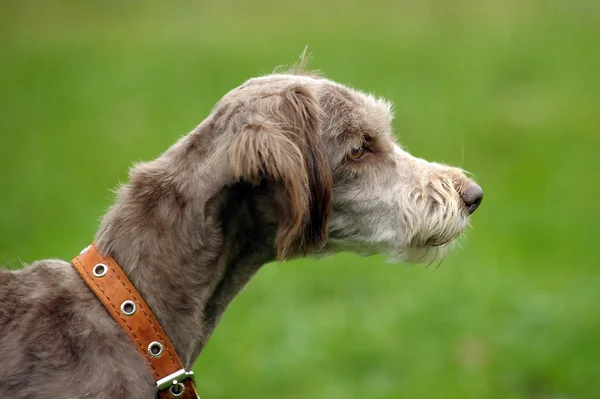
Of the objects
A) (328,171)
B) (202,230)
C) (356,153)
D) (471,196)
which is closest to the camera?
(202,230)

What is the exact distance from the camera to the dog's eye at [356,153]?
14.7 ft

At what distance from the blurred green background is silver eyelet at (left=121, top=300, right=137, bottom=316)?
3.21 m

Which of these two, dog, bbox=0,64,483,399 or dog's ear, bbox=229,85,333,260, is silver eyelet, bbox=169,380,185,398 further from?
dog's ear, bbox=229,85,333,260

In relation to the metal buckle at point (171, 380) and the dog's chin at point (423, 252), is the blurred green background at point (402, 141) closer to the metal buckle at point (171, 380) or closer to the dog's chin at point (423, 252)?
the dog's chin at point (423, 252)

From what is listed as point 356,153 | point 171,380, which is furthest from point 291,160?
point 171,380

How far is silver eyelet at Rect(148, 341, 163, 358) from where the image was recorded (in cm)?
378

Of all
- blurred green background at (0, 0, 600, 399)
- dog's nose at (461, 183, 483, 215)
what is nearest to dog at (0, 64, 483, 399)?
dog's nose at (461, 183, 483, 215)

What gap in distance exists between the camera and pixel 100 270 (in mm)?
3877

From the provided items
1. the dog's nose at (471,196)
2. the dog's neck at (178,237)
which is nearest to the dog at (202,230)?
the dog's neck at (178,237)

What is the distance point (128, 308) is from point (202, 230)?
478 mm

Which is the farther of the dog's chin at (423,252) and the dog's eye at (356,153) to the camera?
the dog's chin at (423,252)

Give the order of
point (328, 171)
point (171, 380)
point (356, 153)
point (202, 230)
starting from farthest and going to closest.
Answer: point (356, 153) < point (328, 171) < point (202, 230) < point (171, 380)

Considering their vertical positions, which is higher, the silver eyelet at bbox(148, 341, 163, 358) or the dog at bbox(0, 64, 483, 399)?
the dog at bbox(0, 64, 483, 399)

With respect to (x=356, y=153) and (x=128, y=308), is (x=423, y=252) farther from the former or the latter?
(x=128, y=308)
